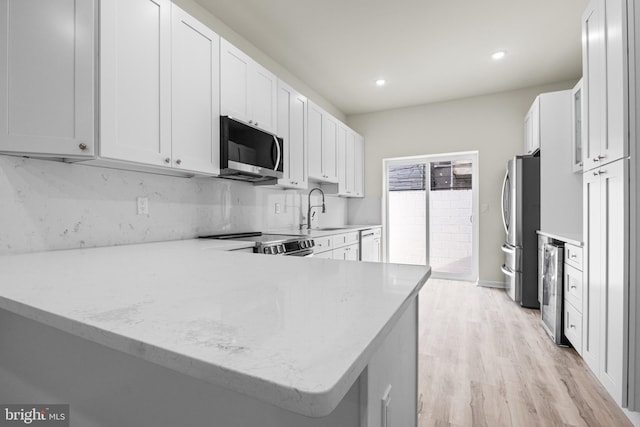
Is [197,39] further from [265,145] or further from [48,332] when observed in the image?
[48,332]

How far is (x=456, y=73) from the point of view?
3914 mm

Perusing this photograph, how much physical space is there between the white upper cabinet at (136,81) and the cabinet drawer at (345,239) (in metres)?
1.96

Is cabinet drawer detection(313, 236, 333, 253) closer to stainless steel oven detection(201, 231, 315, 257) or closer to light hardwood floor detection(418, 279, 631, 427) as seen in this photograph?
stainless steel oven detection(201, 231, 315, 257)

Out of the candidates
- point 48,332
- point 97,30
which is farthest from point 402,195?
point 48,332

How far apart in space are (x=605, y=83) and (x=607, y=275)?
1087 millimetres

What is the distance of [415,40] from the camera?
3174 mm

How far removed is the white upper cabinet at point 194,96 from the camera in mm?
1992

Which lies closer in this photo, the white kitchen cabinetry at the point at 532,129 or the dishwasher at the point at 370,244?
the white kitchen cabinetry at the point at 532,129

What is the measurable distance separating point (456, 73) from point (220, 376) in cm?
442

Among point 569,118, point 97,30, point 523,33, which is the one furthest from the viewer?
point 569,118

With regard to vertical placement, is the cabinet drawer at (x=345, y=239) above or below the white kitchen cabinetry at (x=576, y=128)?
below

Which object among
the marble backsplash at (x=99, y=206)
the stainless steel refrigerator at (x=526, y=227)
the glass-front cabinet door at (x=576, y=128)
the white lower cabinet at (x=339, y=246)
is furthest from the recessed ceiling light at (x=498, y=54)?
→ the marble backsplash at (x=99, y=206)

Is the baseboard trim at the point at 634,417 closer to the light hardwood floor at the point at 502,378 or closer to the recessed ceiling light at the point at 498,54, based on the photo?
the light hardwood floor at the point at 502,378

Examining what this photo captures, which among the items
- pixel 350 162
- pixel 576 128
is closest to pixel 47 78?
pixel 350 162
